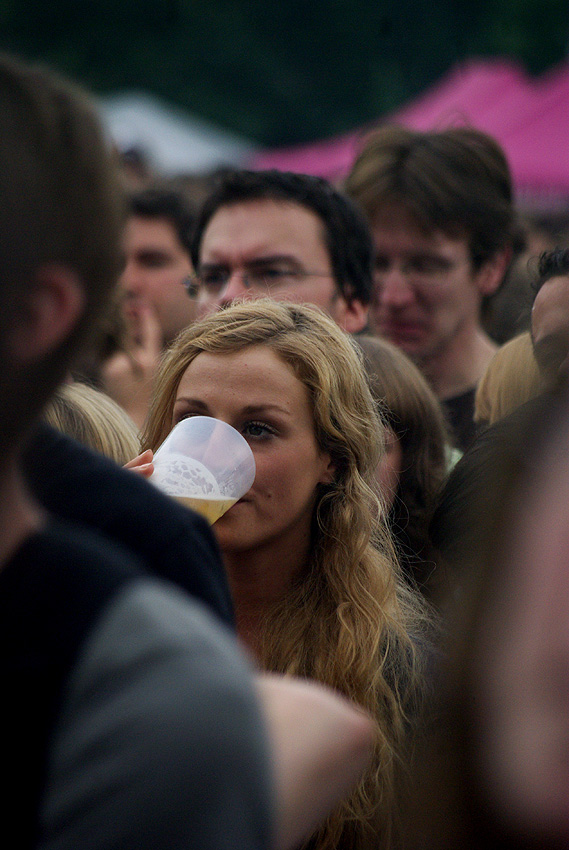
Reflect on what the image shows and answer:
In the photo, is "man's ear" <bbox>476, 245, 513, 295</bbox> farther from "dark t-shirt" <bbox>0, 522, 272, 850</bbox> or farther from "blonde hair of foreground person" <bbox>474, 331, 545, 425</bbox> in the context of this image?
"dark t-shirt" <bbox>0, 522, 272, 850</bbox>

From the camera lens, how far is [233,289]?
3.66 meters

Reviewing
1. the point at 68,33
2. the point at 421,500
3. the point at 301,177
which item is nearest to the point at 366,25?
the point at 68,33

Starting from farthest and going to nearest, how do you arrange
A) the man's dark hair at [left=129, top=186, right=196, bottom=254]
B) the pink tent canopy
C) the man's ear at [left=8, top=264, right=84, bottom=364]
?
the pink tent canopy, the man's dark hair at [left=129, top=186, right=196, bottom=254], the man's ear at [left=8, top=264, right=84, bottom=364]

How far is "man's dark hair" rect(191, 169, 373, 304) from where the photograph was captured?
151 inches

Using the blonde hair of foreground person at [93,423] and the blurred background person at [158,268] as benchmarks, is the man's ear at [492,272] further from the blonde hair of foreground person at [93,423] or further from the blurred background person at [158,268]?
the blonde hair of foreground person at [93,423]

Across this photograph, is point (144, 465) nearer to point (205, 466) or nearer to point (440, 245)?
point (205, 466)

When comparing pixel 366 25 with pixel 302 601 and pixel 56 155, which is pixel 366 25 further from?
pixel 56 155

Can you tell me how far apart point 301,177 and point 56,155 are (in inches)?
124

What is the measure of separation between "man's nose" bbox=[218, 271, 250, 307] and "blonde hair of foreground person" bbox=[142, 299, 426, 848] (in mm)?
669

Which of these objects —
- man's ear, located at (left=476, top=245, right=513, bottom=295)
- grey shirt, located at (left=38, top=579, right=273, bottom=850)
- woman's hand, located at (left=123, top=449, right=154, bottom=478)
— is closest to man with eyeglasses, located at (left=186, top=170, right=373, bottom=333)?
man's ear, located at (left=476, top=245, right=513, bottom=295)

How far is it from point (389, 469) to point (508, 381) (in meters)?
0.48

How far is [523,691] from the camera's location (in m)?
0.82

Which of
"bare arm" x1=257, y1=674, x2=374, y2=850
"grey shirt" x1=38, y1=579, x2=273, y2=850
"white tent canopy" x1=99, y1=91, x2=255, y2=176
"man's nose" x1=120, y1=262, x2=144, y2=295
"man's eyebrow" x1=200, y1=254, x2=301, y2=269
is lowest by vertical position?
"white tent canopy" x1=99, y1=91, x2=255, y2=176

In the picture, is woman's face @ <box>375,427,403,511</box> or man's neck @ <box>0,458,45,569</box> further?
woman's face @ <box>375,427,403,511</box>
